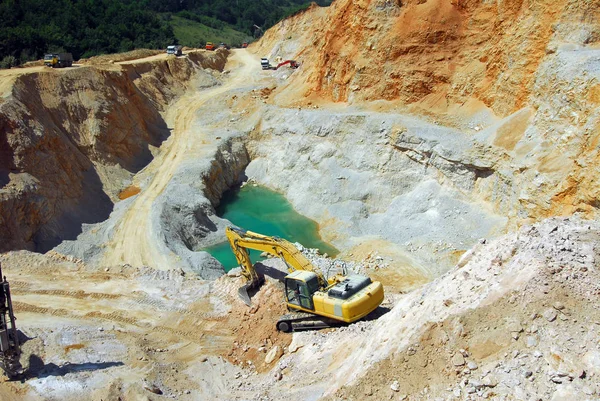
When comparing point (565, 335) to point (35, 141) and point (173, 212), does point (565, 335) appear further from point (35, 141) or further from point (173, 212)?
point (35, 141)

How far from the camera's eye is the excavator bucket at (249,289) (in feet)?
56.1

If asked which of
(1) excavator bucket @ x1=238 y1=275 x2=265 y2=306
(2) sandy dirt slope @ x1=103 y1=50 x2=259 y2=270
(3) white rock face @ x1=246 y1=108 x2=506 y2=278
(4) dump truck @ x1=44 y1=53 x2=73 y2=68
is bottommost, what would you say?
(3) white rock face @ x1=246 y1=108 x2=506 y2=278

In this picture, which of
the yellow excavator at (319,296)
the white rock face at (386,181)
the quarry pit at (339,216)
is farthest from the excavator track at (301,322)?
the white rock face at (386,181)

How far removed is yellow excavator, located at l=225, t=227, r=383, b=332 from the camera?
524 inches

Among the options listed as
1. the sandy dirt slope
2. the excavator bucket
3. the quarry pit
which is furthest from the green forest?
the excavator bucket

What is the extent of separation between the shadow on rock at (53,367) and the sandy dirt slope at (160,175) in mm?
7139

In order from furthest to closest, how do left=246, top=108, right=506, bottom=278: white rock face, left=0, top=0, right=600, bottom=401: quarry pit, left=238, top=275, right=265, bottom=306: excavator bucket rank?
left=246, top=108, right=506, bottom=278: white rock face, left=238, top=275, right=265, bottom=306: excavator bucket, left=0, top=0, right=600, bottom=401: quarry pit

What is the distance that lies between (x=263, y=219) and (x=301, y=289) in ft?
47.2

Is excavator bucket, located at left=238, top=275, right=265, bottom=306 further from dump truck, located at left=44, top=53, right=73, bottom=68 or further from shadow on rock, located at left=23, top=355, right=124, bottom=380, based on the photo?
dump truck, located at left=44, top=53, right=73, bottom=68

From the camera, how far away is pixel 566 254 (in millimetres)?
9680

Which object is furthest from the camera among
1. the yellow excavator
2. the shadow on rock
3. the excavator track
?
the excavator track

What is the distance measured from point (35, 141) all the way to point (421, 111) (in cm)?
2075

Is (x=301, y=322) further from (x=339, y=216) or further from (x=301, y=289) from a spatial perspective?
(x=339, y=216)

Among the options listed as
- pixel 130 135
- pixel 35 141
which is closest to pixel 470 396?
pixel 35 141
